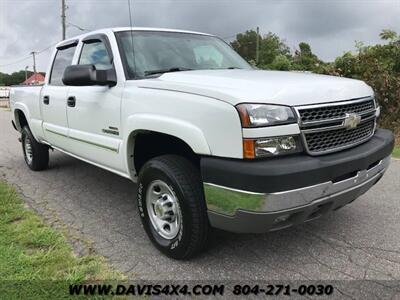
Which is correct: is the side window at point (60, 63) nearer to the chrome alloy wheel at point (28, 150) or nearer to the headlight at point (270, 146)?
the chrome alloy wheel at point (28, 150)

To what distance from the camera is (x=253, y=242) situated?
3797 millimetres

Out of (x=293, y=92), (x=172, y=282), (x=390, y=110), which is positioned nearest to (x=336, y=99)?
(x=293, y=92)

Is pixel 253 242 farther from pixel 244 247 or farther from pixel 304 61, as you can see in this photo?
pixel 304 61

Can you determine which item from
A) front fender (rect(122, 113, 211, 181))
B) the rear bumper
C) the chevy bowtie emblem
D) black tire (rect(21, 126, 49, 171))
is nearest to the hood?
the chevy bowtie emblem

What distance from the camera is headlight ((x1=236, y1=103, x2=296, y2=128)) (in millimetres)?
2789

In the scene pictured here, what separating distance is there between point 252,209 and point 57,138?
3.34 meters

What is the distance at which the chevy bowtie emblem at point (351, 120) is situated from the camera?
3.19 m

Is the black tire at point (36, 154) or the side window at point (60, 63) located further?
the black tire at point (36, 154)

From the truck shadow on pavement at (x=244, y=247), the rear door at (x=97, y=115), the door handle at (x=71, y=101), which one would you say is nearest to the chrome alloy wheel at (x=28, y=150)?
the truck shadow on pavement at (x=244, y=247)

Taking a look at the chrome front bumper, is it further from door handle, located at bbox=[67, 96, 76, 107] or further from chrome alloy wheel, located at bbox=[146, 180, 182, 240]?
door handle, located at bbox=[67, 96, 76, 107]

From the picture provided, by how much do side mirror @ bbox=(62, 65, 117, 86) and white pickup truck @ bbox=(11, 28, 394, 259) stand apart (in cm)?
1

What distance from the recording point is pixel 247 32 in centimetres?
6262

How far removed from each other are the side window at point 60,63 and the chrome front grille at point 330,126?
3.31 meters

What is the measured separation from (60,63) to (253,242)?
349 centimetres
